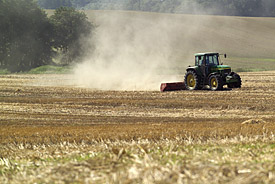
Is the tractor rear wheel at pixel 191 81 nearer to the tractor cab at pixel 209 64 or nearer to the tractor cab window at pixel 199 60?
the tractor cab at pixel 209 64

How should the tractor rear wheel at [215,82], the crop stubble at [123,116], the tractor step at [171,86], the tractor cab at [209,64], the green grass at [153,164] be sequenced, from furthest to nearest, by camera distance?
the tractor cab at [209,64] < the tractor step at [171,86] < the tractor rear wheel at [215,82] < the crop stubble at [123,116] < the green grass at [153,164]

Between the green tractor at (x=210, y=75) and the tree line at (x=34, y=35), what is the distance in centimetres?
3791

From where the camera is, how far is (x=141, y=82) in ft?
88.9

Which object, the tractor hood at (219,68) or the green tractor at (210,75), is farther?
the tractor hood at (219,68)

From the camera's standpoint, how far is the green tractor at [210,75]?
2170 centimetres

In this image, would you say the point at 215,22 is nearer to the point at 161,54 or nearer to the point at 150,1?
the point at 150,1

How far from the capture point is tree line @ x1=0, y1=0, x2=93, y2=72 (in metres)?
61.1

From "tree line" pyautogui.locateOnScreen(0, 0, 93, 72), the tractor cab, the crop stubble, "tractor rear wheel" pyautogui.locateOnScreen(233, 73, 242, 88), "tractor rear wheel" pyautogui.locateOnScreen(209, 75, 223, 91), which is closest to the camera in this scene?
the crop stubble

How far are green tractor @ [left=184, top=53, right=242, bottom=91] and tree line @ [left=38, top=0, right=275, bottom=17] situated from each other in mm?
18385

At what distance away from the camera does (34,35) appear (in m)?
62.7

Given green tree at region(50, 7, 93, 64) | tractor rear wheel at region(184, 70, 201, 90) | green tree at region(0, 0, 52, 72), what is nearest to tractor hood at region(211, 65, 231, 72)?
tractor rear wheel at region(184, 70, 201, 90)

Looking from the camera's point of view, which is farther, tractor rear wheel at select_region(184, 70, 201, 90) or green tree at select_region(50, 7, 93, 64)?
green tree at select_region(50, 7, 93, 64)

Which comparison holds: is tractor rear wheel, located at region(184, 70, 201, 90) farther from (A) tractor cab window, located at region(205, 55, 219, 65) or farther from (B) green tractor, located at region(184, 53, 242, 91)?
(A) tractor cab window, located at region(205, 55, 219, 65)

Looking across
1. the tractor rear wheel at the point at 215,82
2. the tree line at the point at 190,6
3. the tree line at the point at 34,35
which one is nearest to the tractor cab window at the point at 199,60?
the tractor rear wheel at the point at 215,82
